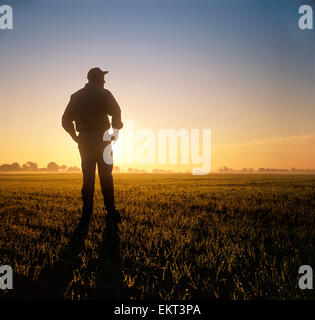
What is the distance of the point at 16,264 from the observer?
270cm

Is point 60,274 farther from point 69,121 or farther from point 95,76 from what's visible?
point 95,76

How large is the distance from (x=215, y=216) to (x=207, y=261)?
293 centimetres

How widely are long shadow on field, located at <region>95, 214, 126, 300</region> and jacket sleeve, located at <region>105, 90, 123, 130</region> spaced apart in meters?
2.20

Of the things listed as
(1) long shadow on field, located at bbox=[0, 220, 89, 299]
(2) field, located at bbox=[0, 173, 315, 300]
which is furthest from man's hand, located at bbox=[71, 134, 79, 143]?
(1) long shadow on field, located at bbox=[0, 220, 89, 299]

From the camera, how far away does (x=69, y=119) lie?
486cm

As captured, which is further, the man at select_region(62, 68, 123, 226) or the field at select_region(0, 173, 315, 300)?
the man at select_region(62, 68, 123, 226)

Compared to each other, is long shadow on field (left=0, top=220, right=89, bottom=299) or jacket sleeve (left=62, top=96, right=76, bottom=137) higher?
jacket sleeve (left=62, top=96, right=76, bottom=137)

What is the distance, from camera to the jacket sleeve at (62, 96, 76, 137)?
4.84m

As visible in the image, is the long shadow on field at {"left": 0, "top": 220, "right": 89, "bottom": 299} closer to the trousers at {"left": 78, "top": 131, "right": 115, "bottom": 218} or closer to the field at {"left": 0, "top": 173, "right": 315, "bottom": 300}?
the field at {"left": 0, "top": 173, "right": 315, "bottom": 300}

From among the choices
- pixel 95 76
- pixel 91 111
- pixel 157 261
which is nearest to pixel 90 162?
Answer: pixel 91 111

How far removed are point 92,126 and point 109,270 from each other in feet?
9.26

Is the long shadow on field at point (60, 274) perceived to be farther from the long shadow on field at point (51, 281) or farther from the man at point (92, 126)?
the man at point (92, 126)
